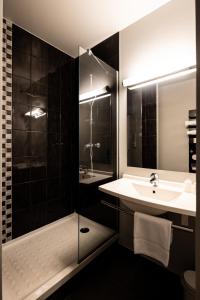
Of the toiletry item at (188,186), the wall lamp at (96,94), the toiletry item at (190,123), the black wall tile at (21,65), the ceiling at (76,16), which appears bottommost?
the toiletry item at (188,186)

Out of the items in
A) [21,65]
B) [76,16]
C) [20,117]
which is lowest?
[20,117]

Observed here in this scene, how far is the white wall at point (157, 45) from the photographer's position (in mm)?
1470

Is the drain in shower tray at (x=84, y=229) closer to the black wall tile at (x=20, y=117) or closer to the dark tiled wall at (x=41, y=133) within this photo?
the dark tiled wall at (x=41, y=133)

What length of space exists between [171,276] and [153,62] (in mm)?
2005

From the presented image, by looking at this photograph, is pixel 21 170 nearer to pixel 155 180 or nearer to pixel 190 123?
pixel 155 180

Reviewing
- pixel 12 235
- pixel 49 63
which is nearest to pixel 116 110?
pixel 49 63

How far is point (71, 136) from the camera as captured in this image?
2.61 m

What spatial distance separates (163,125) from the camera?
5.33ft

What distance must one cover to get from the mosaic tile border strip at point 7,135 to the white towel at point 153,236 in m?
1.41

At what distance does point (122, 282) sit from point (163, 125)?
4.70 ft

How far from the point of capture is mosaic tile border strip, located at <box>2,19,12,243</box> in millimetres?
1829

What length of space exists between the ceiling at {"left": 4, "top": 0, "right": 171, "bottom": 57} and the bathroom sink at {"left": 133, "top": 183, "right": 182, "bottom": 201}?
5.54 ft

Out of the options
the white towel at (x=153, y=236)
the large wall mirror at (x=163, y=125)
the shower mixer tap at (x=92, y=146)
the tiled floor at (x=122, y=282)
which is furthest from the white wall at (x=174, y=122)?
the tiled floor at (x=122, y=282)

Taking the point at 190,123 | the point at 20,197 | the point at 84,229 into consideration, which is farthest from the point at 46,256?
the point at 190,123
